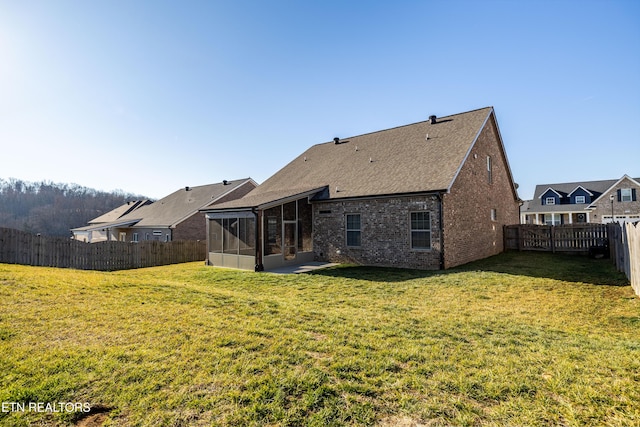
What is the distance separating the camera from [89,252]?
17375 mm

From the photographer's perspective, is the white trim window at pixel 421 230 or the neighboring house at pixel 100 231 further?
the neighboring house at pixel 100 231

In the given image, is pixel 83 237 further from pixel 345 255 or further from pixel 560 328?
pixel 560 328

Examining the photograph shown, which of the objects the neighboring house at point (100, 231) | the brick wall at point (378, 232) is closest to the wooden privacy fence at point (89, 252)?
the brick wall at point (378, 232)

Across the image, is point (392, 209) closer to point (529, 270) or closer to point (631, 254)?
point (529, 270)

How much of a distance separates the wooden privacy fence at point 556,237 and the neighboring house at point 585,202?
2447cm

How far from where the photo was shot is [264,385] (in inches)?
136

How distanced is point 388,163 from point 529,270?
775 cm

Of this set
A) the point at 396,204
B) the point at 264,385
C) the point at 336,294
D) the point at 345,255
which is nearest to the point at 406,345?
the point at 264,385

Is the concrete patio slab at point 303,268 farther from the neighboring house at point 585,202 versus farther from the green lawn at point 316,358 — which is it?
the neighboring house at point 585,202

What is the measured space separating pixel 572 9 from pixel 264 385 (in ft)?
42.6

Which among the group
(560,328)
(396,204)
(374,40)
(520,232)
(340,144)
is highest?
(374,40)

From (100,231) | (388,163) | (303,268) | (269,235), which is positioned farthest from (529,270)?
(100,231)

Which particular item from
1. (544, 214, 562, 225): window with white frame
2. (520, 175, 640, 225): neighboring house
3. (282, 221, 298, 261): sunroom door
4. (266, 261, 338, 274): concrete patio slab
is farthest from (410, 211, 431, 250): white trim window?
(544, 214, 562, 225): window with white frame

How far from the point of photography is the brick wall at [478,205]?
13302 mm
